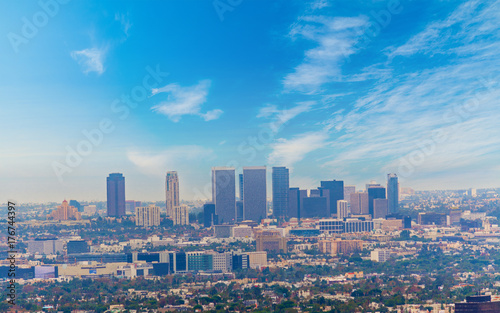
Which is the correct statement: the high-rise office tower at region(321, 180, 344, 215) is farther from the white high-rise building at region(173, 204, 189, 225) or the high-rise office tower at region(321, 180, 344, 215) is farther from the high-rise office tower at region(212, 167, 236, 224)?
the white high-rise building at region(173, 204, 189, 225)

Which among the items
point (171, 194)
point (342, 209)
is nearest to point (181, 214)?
point (171, 194)

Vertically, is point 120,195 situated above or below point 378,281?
above

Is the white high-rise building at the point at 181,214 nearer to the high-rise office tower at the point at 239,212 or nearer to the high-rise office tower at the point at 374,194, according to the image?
the high-rise office tower at the point at 239,212

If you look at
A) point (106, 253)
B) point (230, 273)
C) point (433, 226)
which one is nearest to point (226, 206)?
point (433, 226)

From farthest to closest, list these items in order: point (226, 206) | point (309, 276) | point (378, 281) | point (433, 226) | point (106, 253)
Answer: point (226, 206)
point (433, 226)
point (106, 253)
point (309, 276)
point (378, 281)

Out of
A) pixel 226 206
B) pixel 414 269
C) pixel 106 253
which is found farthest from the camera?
pixel 226 206

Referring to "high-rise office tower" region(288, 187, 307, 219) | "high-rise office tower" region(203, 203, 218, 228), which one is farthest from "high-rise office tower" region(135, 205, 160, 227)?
"high-rise office tower" region(288, 187, 307, 219)

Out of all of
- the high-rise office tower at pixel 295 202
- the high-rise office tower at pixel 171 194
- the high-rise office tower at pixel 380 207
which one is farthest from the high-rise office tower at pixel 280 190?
the high-rise office tower at pixel 171 194

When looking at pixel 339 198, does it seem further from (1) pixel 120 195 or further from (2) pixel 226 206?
(1) pixel 120 195
